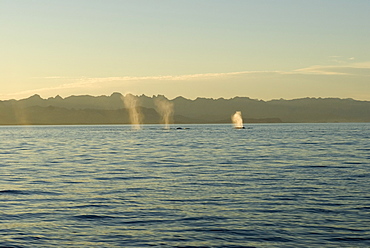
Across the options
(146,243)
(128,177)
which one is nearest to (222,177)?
(128,177)

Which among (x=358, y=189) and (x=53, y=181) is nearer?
(x=358, y=189)

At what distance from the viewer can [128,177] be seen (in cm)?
3866

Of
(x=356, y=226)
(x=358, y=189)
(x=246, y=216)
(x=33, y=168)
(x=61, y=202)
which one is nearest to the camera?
(x=356, y=226)

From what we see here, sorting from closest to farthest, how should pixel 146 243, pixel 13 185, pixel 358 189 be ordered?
1. pixel 146 243
2. pixel 358 189
3. pixel 13 185

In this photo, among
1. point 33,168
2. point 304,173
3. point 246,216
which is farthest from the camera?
point 33,168

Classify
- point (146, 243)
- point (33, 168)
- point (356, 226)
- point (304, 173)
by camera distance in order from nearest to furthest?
point (146, 243) < point (356, 226) < point (304, 173) < point (33, 168)

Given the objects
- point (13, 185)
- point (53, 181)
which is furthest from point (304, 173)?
point (13, 185)

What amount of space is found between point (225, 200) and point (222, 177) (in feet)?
36.8

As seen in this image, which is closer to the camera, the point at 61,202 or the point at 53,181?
the point at 61,202

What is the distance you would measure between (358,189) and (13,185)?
21816mm

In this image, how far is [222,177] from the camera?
37750 mm

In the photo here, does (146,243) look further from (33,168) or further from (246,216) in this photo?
(33,168)

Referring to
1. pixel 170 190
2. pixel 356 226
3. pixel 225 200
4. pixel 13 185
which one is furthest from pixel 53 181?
pixel 356 226

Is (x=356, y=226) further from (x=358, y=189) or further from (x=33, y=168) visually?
(x=33, y=168)
